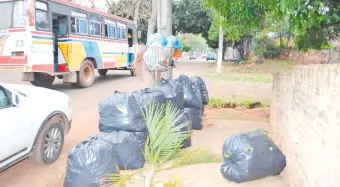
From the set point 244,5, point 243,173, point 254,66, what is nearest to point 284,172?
point 243,173

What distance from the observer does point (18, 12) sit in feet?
26.6

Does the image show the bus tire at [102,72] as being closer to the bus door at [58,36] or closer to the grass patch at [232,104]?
the bus door at [58,36]

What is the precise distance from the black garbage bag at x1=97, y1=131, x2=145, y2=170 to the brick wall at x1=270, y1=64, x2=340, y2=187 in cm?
163

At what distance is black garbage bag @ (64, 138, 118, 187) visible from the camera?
2713 mm

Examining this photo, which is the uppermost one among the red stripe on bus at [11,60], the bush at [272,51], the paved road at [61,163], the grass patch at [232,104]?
the bush at [272,51]

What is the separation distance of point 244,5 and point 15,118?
3102 mm

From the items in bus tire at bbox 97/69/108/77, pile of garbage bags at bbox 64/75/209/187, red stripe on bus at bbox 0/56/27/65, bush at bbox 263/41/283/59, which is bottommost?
pile of garbage bags at bbox 64/75/209/187

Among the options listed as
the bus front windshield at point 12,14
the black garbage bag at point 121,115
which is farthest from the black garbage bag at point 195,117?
the bus front windshield at point 12,14

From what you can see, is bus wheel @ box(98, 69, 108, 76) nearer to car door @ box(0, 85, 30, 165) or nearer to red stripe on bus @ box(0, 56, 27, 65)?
red stripe on bus @ box(0, 56, 27, 65)

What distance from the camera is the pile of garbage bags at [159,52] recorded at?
5.22 m

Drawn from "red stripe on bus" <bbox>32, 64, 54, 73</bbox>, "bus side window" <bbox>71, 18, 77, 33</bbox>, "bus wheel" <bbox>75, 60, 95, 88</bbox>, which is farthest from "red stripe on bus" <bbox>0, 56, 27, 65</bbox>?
"bus wheel" <bbox>75, 60, 95, 88</bbox>

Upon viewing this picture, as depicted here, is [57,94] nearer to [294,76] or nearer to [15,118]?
[15,118]

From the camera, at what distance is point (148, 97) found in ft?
12.4

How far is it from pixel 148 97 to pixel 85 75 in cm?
756
